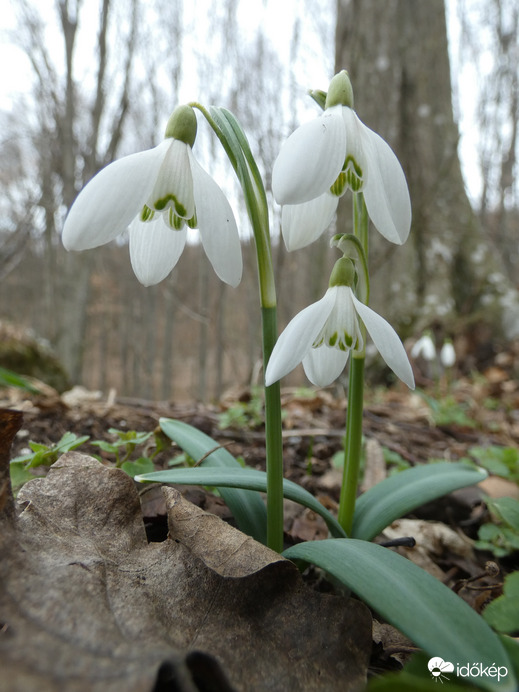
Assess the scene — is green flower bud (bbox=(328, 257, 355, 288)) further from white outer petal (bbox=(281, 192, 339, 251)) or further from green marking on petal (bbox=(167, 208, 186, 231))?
green marking on petal (bbox=(167, 208, 186, 231))

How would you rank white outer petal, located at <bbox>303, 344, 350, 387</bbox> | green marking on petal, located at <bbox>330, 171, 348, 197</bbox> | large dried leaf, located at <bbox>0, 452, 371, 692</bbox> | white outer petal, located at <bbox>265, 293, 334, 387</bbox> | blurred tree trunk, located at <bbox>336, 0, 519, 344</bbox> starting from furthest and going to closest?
blurred tree trunk, located at <bbox>336, 0, 519, 344</bbox> < white outer petal, located at <bbox>303, 344, 350, 387</bbox> < green marking on petal, located at <bbox>330, 171, 348, 197</bbox> < white outer petal, located at <bbox>265, 293, 334, 387</bbox> < large dried leaf, located at <bbox>0, 452, 371, 692</bbox>

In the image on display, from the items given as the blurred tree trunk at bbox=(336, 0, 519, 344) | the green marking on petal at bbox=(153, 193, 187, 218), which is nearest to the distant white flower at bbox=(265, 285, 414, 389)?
the green marking on petal at bbox=(153, 193, 187, 218)

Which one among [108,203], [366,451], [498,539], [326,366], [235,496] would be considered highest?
[108,203]

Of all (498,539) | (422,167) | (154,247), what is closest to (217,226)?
(154,247)

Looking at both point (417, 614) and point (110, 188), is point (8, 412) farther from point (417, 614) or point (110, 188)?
point (417, 614)

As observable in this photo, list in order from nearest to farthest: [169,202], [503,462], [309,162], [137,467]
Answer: [309,162], [169,202], [137,467], [503,462]

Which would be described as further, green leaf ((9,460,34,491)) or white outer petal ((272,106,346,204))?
green leaf ((9,460,34,491))

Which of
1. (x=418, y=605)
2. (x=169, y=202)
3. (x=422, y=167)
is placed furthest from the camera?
(x=422, y=167)

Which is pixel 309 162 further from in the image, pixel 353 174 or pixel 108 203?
pixel 108 203
